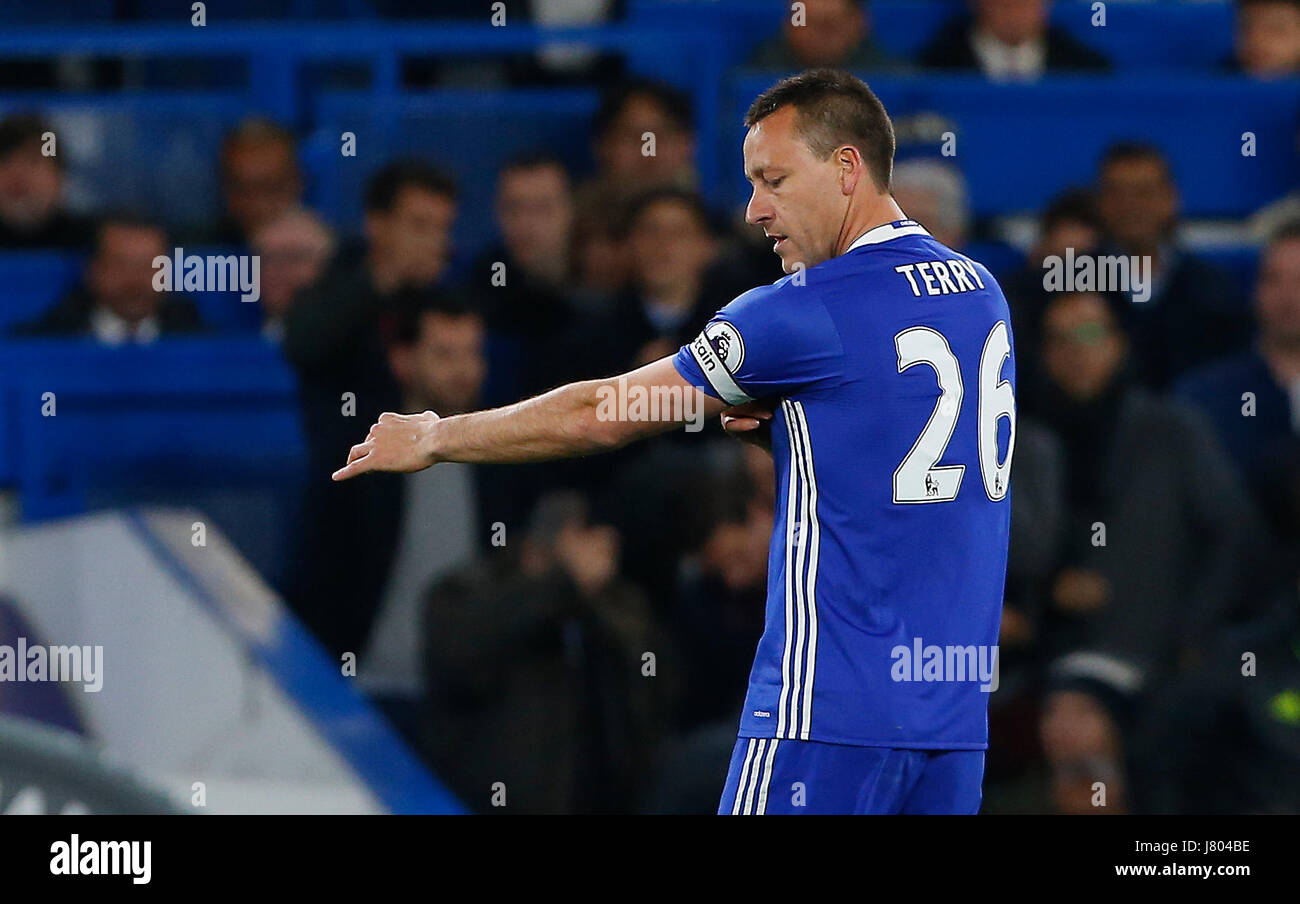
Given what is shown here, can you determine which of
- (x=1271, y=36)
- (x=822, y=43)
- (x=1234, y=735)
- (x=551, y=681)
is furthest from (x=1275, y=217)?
(x=551, y=681)

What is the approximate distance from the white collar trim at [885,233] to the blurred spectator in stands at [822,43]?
9.41 ft

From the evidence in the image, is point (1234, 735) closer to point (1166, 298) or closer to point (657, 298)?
point (1166, 298)

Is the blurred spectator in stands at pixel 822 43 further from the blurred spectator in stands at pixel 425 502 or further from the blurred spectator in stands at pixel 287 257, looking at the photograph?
the blurred spectator in stands at pixel 287 257

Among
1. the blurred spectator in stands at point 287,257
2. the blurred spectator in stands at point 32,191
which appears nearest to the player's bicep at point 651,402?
the blurred spectator in stands at point 287,257

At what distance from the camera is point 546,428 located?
9.86 ft

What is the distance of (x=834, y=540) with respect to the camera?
2.89m

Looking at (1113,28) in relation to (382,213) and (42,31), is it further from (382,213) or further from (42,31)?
(42,31)

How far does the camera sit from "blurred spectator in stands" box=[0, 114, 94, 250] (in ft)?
18.9

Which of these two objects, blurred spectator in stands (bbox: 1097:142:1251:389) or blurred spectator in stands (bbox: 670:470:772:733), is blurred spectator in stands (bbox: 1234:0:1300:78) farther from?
blurred spectator in stands (bbox: 670:470:772:733)

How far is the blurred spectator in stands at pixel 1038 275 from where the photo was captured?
5.22 metres

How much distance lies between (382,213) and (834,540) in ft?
9.38

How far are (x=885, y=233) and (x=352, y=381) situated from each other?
8.52ft

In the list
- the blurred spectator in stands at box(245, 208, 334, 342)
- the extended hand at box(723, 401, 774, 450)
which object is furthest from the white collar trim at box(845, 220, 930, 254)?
the blurred spectator in stands at box(245, 208, 334, 342)
